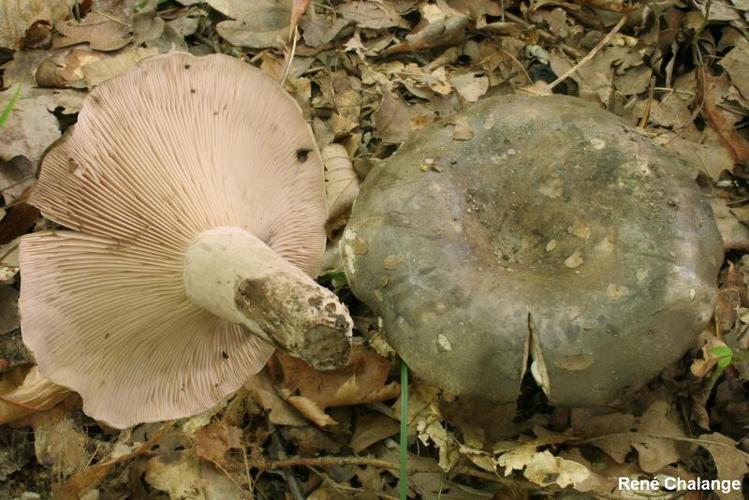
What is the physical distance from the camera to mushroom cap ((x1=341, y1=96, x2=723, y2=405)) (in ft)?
6.57

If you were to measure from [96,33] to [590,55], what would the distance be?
97.2 inches

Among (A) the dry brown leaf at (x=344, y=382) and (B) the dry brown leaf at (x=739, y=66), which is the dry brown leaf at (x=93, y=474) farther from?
(B) the dry brown leaf at (x=739, y=66)

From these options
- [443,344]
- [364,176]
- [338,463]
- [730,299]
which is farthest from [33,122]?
[730,299]

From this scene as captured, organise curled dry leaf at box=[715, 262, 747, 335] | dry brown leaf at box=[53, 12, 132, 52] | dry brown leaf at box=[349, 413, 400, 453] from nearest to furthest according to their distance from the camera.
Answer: dry brown leaf at box=[349, 413, 400, 453], curled dry leaf at box=[715, 262, 747, 335], dry brown leaf at box=[53, 12, 132, 52]

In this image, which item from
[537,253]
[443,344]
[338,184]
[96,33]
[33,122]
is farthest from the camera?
[96,33]

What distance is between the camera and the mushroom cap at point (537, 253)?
2.00 m

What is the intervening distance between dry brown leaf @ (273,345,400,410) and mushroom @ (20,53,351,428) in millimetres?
158

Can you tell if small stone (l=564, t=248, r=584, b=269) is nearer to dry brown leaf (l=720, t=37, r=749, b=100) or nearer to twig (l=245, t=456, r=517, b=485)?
twig (l=245, t=456, r=517, b=485)

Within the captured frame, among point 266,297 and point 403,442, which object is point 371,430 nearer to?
point 403,442

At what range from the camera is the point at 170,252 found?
2096 mm

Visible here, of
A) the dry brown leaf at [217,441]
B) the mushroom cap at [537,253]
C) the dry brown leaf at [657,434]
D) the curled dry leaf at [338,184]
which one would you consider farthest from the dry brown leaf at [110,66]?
the dry brown leaf at [657,434]

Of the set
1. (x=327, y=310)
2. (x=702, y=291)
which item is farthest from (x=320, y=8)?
(x=702, y=291)

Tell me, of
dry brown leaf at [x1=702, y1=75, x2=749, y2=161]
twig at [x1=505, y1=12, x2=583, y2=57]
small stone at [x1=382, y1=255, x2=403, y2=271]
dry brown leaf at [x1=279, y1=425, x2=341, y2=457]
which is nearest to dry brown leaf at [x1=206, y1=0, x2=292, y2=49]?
twig at [x1=505, y1=12, x2=583, y2=57]

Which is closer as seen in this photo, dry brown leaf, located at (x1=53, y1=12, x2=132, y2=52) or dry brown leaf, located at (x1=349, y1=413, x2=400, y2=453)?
dry brown leaf, located at (x1=349, y1=413, x2=400, y2=453)
